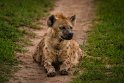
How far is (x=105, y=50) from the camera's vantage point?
9625 mm

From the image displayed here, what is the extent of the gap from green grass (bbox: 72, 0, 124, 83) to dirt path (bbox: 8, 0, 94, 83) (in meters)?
0.27

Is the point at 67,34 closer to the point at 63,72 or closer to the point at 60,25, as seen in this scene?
the point at 60,25

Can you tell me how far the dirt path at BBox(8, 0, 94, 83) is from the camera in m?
7.76

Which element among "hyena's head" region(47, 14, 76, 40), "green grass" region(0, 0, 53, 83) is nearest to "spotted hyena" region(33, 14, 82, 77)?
"hyena's head" region(47, 14, 76, 40)

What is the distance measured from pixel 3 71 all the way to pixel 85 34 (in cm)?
369

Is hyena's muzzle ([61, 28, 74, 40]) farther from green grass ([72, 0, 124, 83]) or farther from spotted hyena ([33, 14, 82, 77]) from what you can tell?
green grass ([72, 0, 124, 83])

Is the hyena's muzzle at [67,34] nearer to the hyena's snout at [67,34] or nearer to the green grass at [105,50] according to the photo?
the hyena's snout at [67,34]

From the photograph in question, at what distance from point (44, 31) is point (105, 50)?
2522 millimetres

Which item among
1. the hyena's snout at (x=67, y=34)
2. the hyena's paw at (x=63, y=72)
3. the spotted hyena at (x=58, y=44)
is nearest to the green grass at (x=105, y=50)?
the hyena's paw at (x=63, y=72)

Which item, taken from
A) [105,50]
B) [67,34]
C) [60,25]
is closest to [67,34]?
[67,34]

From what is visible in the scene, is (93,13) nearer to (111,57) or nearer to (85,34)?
(85,34)

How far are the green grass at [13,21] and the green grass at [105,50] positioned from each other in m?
1.37

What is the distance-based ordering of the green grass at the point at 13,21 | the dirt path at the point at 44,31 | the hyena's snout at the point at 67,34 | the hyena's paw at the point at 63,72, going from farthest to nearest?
the green grass at the point at 13,21 < the hyena's snout at the point at 67,34 < the hyena's paw at the point at 63,72 < the dirt path at the point at 44,31

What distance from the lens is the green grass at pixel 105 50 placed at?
25.5 feet
